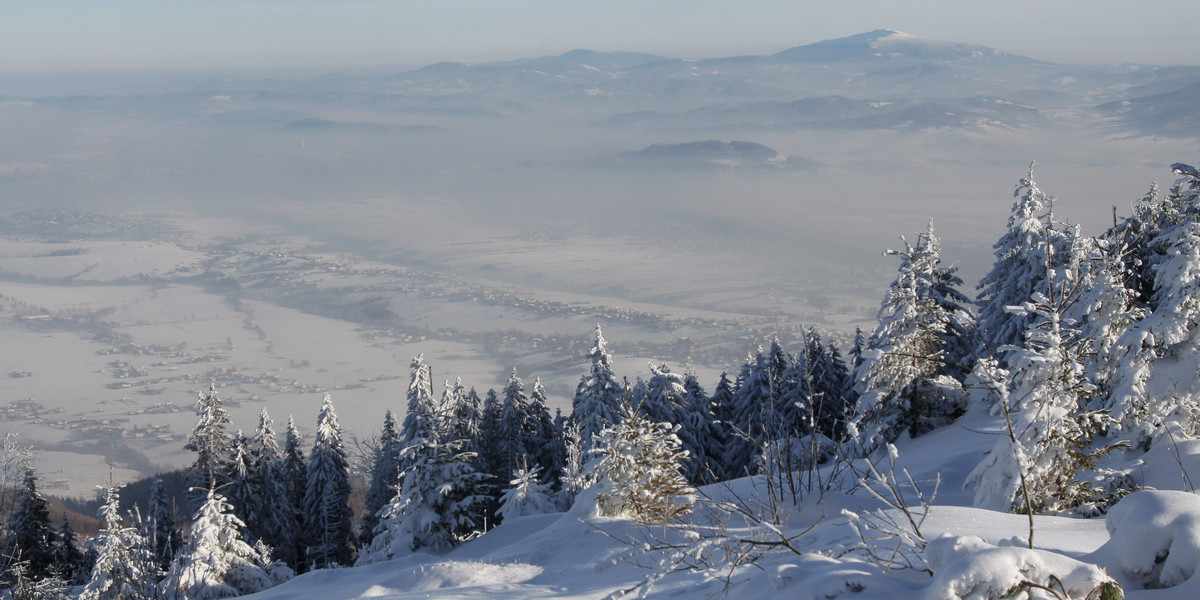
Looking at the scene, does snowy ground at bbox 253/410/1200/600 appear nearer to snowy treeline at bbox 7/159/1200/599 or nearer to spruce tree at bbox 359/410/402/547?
snowy treeline at bbox 7/159/1200/599

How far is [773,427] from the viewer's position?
2095cm

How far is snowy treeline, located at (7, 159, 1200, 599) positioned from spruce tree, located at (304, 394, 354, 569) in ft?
0.39

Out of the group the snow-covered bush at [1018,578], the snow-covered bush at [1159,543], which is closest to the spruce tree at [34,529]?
the snow-covered bush at [1018,578]

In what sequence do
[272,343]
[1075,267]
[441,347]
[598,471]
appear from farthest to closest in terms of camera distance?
[272,343] < [441,347] < [1075,267] < [598,471]

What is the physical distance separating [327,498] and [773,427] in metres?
21.7

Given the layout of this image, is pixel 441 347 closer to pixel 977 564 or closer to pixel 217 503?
pixel 217 503

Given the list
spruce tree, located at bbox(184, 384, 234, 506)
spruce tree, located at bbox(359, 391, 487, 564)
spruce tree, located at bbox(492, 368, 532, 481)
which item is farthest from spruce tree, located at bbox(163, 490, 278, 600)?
spruce tree, located at bbox(492, 368, 532, 481)

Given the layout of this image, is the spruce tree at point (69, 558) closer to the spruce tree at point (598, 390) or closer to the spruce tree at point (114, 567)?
the spruce tree at point (114, 567)

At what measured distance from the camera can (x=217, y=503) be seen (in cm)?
1789

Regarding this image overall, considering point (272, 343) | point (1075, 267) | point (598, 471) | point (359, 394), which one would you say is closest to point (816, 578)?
point (598, 471)

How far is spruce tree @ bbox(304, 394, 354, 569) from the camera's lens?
32.8 m

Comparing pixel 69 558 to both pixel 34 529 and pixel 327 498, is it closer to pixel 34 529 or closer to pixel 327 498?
pixel 34 529

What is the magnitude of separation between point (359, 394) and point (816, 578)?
122 metres

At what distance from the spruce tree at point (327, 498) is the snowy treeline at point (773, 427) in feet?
0.39
